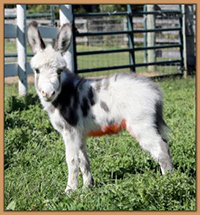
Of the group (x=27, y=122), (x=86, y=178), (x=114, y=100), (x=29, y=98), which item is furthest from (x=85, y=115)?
(x=29, y=98)

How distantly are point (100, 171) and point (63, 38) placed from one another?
1.46m

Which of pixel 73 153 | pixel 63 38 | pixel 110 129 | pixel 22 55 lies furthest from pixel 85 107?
pixel 22 55

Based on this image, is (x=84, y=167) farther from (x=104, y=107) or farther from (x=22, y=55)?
(x=22, y=55)

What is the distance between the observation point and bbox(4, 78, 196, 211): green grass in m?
3.76

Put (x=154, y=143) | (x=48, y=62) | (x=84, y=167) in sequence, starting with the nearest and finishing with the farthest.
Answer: (x=48, y=62) < (x=154, y=143) < (x=84, y=167)

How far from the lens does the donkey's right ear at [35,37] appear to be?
14.6 feet

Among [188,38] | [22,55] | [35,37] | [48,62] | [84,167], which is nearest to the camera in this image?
[48,62]

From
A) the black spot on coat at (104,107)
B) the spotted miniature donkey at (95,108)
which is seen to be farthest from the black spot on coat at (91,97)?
the black spot on coat at (104,107)

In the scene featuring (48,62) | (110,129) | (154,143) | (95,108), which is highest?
(48,62)

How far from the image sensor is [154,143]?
4.39 metres

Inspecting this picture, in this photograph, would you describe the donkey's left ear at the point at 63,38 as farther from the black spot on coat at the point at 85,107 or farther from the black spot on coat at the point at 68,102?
the black spot on coat at the point at 85,107

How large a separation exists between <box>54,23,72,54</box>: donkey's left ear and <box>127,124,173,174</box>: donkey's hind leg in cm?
106

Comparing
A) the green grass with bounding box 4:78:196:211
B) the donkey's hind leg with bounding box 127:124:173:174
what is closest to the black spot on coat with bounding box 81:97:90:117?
the donkey's hind leg with bounding box 127:124:173:174

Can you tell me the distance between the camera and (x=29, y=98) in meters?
8.20
